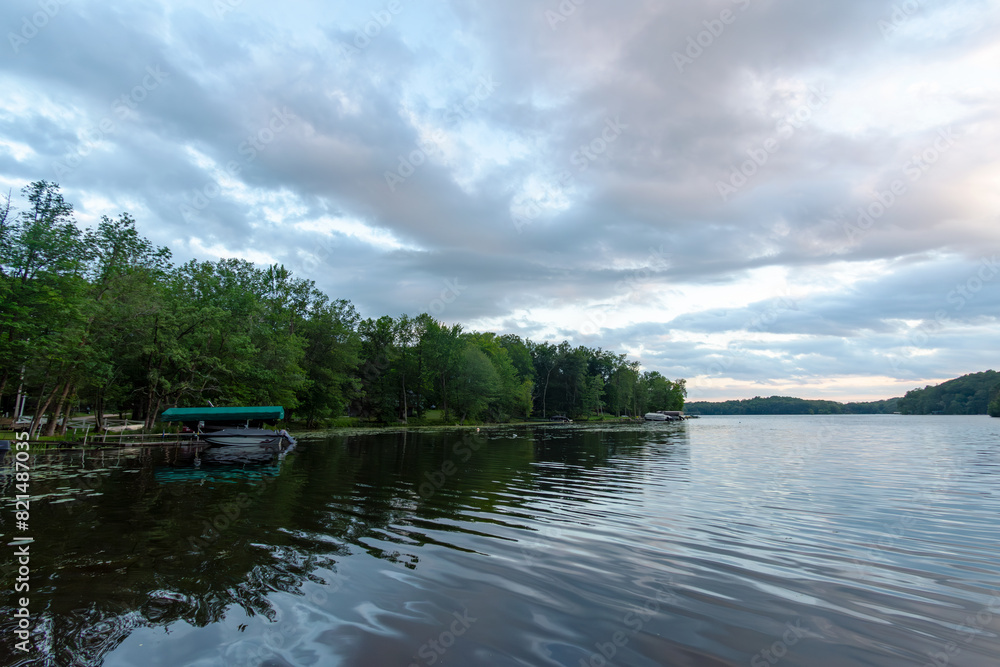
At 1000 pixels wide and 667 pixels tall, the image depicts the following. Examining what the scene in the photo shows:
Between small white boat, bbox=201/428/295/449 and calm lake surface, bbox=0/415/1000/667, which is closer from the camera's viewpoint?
calm lake surface, bbox=0/415/1000/667

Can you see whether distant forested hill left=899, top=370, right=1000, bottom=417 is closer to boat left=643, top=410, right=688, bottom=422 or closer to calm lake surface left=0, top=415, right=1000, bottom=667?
boat left=643, top=410, right=688, bottom=422

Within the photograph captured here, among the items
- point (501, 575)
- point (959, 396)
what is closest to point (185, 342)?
point (501, 575)

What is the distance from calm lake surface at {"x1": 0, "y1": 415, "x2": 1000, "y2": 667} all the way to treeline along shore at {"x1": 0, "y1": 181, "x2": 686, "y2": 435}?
57.2 ft

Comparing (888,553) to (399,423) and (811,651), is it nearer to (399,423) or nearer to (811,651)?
(811,651)

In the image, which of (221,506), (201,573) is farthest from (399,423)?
(201,573)

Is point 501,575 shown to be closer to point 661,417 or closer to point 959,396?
point 661,417

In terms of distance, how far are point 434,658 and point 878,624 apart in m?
6.21

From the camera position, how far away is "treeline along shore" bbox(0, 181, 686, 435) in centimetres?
3017

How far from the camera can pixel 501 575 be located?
9.04 m

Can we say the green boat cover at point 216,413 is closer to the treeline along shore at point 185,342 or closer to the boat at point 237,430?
the boat at point 237,430

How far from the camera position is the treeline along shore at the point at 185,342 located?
30172 mm

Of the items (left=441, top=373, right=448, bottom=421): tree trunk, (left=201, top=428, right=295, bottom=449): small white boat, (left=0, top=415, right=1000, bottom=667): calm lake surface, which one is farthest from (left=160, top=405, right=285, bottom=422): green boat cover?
(left=441, top=373, right=448, bottom=421): tree trunk

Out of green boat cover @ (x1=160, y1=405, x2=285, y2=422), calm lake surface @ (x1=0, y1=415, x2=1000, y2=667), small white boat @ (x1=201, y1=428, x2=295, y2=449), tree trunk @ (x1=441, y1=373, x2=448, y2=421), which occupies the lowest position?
calm lake surface @ (x1=0, y1=415, x2=1000, y2=667)

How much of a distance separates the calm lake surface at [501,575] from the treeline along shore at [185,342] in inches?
687
